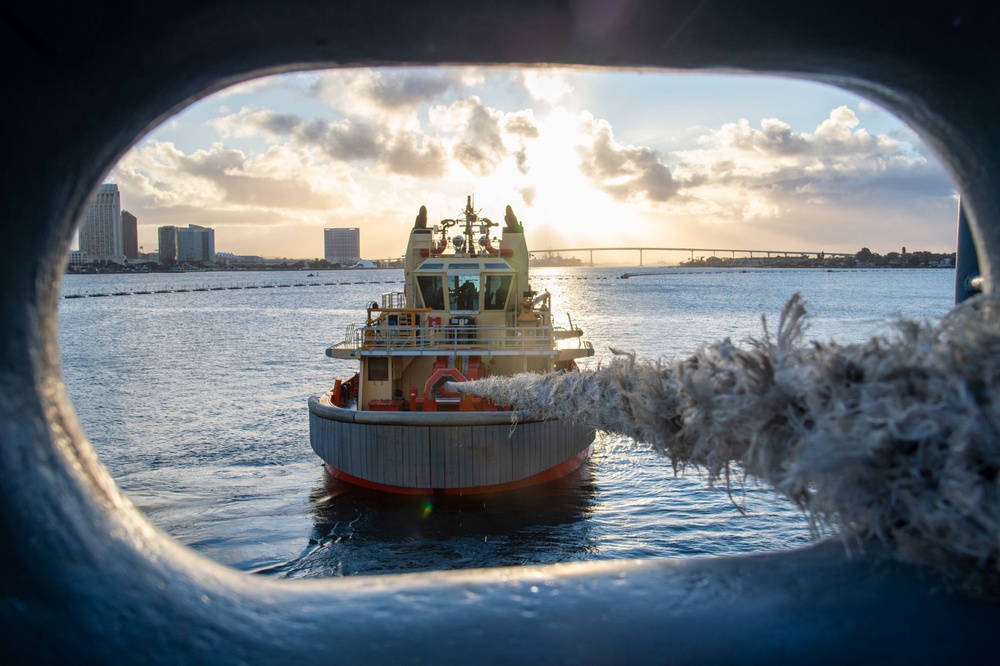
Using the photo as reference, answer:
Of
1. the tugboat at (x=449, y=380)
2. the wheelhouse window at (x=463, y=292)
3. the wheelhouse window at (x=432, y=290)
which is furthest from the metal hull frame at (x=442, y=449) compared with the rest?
the wheelhouse window at (x=463, y=292)

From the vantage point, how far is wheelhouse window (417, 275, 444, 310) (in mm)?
18000

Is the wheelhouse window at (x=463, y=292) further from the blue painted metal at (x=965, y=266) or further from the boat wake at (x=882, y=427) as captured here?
the boat wake at (x=882, y=427)

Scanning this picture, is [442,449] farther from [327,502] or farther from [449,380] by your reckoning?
[327,502]

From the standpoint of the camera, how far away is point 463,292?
59.3 ft

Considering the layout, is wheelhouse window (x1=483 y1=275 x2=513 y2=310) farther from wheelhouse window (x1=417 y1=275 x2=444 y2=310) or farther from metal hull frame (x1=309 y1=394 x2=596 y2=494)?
metal hull frame (x1=309 y1=394 x2=596 y2=494)

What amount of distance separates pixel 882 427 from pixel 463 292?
16828 millimetres

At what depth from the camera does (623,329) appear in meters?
57.0

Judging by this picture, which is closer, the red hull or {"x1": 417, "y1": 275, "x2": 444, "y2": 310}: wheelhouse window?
the red hull

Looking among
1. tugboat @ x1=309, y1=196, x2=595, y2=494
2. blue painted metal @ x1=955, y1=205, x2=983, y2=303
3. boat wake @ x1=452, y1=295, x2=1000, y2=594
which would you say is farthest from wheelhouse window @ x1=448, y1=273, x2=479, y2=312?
boat wake @ x1=452, y1=295, x2=1000, y2=594

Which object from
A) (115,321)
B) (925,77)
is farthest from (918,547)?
(115,321)

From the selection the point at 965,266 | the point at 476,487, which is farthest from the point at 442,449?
the point at 965,266

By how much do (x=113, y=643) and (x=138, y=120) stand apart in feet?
3.54

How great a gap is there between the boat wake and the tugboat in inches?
389

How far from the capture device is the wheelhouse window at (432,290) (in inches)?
709
